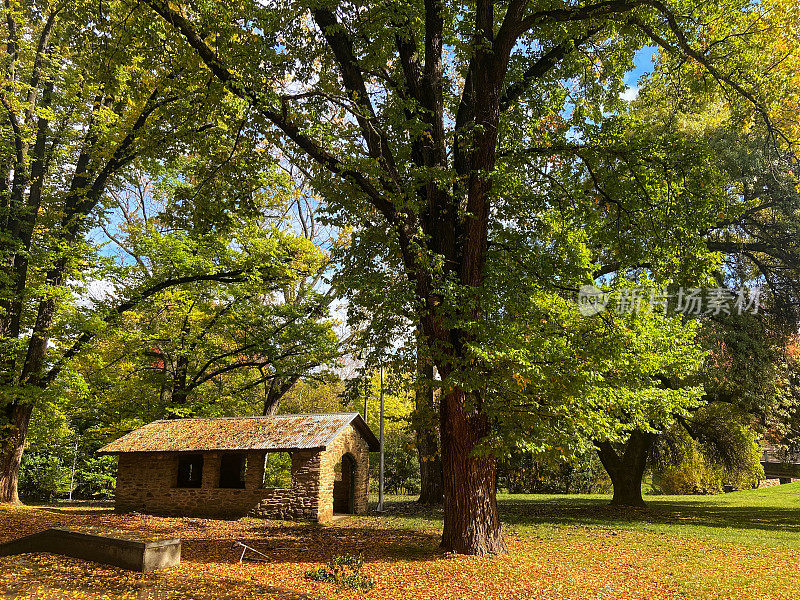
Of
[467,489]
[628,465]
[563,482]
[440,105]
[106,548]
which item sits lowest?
[563,482]

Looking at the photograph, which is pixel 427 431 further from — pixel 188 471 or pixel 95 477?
pixel 95 477

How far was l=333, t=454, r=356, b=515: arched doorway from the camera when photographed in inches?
750

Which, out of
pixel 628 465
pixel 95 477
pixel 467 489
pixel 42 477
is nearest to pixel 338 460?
pixel 467 489

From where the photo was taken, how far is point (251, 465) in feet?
57.9

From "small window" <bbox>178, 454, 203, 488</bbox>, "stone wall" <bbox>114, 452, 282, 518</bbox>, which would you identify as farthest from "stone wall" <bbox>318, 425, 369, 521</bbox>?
"small window" <bbox>178, 454, 203, 488</bbox>

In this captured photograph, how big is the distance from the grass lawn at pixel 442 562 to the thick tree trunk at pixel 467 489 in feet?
1.01

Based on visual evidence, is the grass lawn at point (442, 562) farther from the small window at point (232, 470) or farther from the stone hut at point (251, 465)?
the small window at point (232, 470)

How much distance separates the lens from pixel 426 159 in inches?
401

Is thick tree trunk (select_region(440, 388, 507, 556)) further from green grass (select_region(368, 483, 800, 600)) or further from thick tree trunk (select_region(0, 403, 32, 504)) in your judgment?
thick tree trunk (select_region(0, 403, 32, 504))

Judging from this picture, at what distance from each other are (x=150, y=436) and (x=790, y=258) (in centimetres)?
2148

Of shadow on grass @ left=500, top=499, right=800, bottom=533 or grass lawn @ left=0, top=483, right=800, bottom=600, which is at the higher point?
grass lawn @ left=0, top=483, right=800, bottom=600

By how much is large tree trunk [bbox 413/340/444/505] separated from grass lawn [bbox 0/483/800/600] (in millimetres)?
2389

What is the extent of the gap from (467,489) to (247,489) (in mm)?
10593

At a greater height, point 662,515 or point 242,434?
point 242,434
